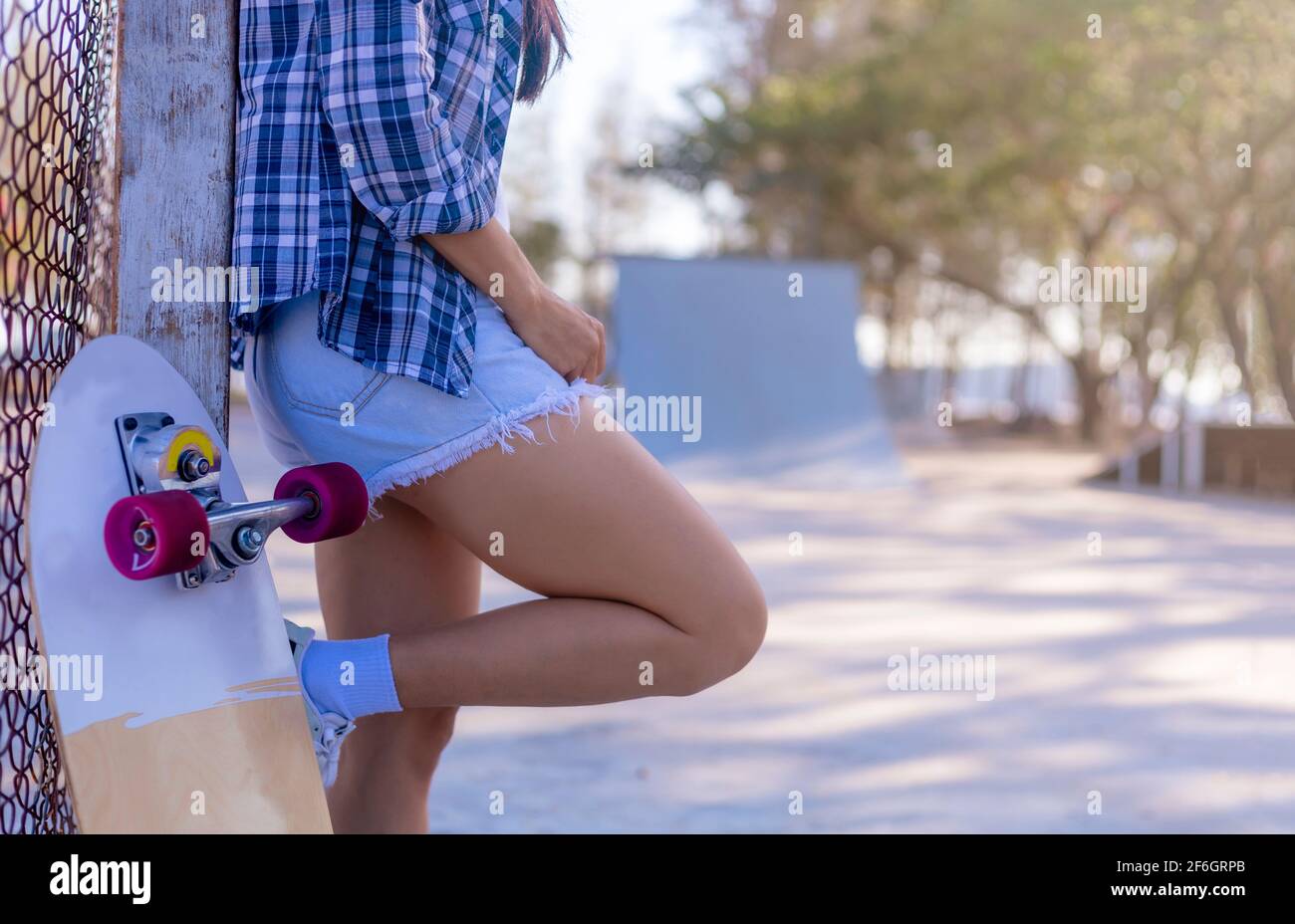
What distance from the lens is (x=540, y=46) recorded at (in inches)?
65.6

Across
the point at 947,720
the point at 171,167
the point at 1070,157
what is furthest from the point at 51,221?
the point at 1070,157

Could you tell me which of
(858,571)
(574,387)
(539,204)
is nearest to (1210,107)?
(858,571)

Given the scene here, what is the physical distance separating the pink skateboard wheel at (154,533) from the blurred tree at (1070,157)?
10583mm

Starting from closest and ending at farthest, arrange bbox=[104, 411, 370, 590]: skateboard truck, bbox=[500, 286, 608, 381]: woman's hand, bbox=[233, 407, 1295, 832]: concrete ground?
bbox=[104, 411, 370, 590]: skateboard truck, bbox=[500, 286, 608, 381]: woman's hand, bbox=[233, 407, 1295, 832]: concrete ground

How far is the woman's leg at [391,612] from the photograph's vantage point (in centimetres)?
160

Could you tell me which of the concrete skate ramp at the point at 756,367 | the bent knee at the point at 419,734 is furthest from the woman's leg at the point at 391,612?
the concrete skate ramp at the point at 756,367

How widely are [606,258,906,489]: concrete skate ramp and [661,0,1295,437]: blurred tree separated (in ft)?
7.83

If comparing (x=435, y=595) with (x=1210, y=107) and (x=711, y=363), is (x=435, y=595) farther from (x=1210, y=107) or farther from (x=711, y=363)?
(x=1210, y=107)

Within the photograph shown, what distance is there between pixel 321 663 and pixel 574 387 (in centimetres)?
44

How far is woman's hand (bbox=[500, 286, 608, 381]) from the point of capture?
1466 mm

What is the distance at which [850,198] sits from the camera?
63.5 feet

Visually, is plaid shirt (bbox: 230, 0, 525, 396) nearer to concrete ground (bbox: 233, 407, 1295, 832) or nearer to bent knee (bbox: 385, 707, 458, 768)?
bent knee (bbox: 385, 707, 458, 768)

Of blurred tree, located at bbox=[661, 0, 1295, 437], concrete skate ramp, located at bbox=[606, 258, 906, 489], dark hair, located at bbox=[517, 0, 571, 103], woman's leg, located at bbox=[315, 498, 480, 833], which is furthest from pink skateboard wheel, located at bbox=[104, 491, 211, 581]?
blurred tree, located at bbox=[661, 0, 1295, 437]

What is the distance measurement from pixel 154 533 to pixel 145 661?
18cm
